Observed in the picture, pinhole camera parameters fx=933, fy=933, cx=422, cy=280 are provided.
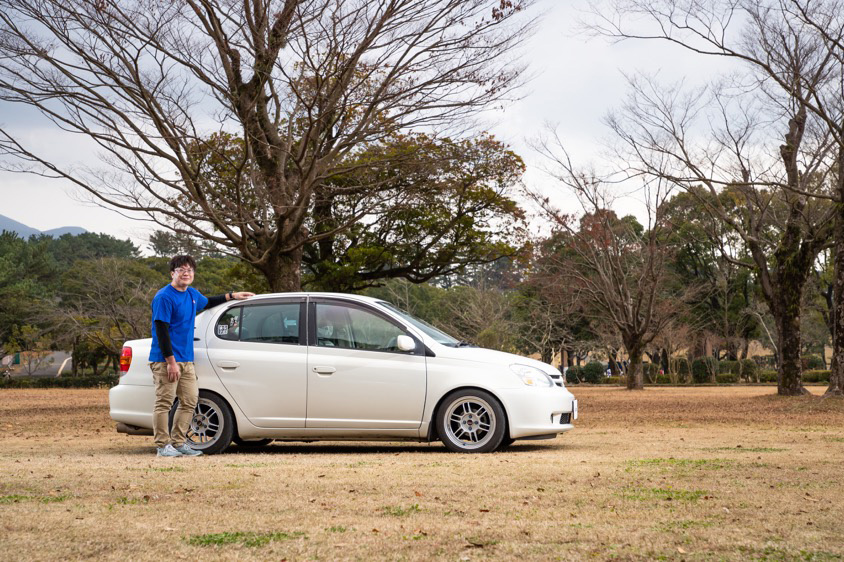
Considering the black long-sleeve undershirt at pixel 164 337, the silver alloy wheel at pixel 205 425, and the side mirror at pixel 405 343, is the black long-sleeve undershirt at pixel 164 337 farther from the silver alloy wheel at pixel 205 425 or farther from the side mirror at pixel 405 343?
the side mirror at pixel 405 343

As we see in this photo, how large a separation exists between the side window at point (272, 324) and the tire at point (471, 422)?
1731mm

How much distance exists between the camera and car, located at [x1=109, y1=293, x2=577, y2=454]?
935 cm

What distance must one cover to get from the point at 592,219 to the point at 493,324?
12301 millimetres

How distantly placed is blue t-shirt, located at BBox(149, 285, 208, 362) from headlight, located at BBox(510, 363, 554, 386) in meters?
3.21

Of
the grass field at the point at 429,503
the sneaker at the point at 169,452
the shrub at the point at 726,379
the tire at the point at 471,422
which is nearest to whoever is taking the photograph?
the grass field at the point at 429,503

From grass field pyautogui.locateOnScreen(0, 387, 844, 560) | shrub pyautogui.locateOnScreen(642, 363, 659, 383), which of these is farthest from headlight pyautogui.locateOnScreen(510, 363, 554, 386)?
shrub pyautogui.locateOnScreen(642, 363, 659, 383)

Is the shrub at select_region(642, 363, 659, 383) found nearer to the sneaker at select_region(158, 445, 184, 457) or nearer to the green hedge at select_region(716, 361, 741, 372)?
the green hedge at select_region(716, 361, 741, 372)

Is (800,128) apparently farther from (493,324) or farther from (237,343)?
(493,324)

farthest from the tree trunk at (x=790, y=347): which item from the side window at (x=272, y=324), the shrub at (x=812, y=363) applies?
the shrub at (x=812, y=363)

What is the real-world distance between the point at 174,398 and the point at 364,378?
1.87 m

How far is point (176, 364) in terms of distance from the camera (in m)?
8.95

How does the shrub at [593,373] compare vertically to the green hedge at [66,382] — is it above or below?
above

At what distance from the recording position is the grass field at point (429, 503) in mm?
4344

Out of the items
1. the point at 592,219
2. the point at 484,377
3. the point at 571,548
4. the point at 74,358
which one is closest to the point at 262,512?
the point at 571,548
